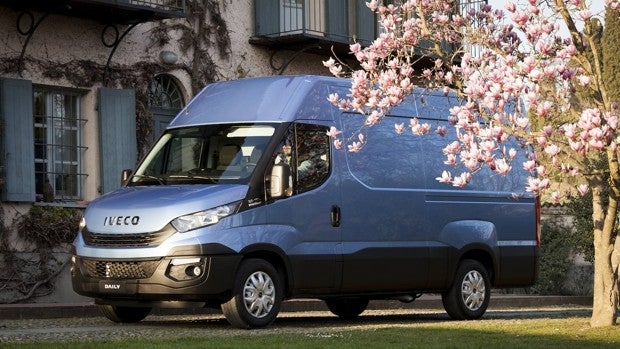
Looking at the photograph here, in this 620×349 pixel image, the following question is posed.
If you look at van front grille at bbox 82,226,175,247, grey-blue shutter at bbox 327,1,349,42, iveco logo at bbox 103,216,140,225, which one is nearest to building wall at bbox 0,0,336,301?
grey-blue shutter at bbox 327,1,349,42

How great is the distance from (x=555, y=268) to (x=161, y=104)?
26.0 ft

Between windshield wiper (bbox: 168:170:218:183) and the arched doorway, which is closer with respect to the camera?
windshield wiper (bbox: 168:170:218:183)

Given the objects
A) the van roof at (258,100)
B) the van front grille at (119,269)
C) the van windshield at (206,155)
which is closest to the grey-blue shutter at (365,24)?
the van roof at (258,100)

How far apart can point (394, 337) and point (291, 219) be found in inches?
94.3

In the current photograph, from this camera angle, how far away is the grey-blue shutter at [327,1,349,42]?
2467 cm

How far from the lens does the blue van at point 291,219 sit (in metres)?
14.1

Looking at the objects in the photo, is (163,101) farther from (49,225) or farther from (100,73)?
(49,225)

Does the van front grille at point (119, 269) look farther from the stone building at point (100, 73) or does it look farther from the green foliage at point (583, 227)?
the green foliage at point (583, 227)

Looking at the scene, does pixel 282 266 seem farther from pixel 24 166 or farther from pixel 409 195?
pixel 24 166

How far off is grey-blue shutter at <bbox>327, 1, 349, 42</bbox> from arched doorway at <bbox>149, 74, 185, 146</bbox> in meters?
3.16

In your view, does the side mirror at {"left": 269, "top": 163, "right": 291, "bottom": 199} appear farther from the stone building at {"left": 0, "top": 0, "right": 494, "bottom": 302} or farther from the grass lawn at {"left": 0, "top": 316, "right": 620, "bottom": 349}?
the stone building at {"left": 0, "top": 0, "right": 494, "bottom": 302}

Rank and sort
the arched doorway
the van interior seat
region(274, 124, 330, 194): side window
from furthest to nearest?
1. the arched doorway
2. region(274, 124, 330, 194): side window
3. the van interior seat

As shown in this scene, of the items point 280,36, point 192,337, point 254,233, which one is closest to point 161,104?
point 280,36

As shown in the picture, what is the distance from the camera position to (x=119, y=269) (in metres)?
14.3
